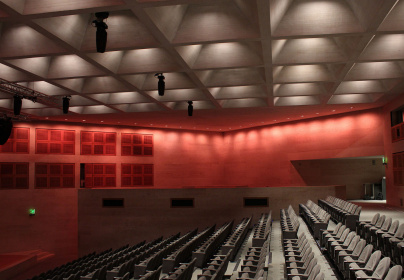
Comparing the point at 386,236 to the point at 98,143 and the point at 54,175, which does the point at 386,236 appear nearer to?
the point at 98,143

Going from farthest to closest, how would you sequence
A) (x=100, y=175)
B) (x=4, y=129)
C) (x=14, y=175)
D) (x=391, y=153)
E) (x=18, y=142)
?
1. (x=100, y=175)
2. (x=18, y=142)
3. (x=14, y=175)
4. (x=391, y=153)
5. (x=4, y=129)

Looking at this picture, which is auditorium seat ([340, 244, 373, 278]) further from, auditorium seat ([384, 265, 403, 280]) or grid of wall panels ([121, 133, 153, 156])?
grid of wall panels ([121, 133, 153, 156])

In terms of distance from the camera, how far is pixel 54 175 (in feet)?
66.5

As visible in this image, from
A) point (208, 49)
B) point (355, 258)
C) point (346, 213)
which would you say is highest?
point (208, 49)

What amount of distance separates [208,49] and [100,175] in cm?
1321

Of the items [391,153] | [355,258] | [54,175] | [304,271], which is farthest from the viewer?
[54,175]

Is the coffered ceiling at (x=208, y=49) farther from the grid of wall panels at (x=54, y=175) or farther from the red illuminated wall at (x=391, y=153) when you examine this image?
the grid of wall panels at (x=54, y=175)

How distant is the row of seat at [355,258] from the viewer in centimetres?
498

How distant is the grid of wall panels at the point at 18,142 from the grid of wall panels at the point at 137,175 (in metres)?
5.28

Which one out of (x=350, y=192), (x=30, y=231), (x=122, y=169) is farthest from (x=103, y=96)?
(x=350, y=192)

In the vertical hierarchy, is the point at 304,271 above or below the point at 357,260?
below

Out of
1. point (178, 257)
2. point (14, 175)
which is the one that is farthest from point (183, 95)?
point (14, 175)

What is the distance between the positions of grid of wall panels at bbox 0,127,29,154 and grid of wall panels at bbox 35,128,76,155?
0.52 m

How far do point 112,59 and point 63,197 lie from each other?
1207 centimetres
